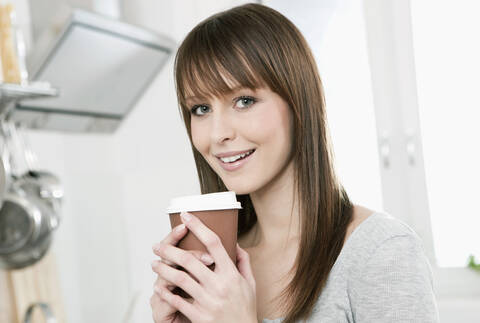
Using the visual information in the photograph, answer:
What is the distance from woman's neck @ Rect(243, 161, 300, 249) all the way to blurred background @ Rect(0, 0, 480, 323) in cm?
105

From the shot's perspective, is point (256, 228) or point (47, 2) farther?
point (47, 2)

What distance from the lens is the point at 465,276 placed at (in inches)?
83.4

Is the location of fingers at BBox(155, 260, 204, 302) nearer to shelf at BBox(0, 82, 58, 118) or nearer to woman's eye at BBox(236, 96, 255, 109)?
woman's eye at BBox(236, 96, 255, 109)

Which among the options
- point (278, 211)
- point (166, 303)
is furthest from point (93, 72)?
point (166, 303)

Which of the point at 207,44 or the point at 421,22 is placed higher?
the point at 421,22

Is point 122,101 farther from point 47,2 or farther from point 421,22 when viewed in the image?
point 421,22

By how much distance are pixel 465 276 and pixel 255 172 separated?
57.3 inches

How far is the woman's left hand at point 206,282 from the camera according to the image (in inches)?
29.5

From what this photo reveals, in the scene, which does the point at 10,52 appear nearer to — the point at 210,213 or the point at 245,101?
the point at 245,101

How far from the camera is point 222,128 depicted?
96 centimetres

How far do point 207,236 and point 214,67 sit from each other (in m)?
0.34

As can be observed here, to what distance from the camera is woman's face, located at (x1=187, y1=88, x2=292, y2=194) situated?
96 cm

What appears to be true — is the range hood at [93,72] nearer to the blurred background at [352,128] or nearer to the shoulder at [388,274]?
the blurred background at [352,128]

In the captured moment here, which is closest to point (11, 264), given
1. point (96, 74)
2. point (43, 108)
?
point (43, 108)
